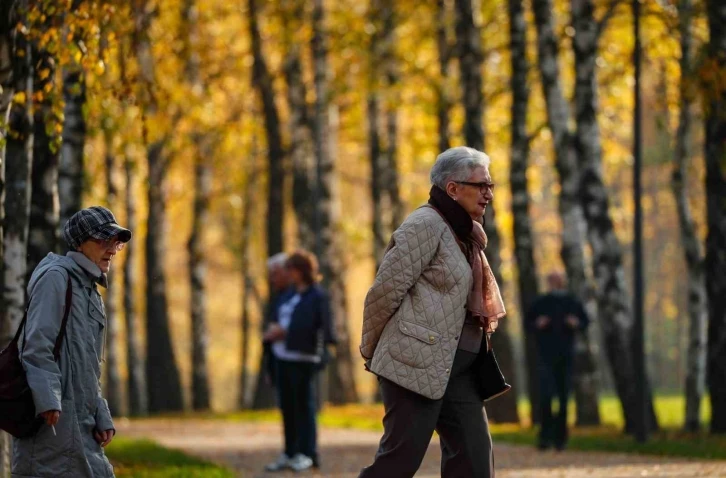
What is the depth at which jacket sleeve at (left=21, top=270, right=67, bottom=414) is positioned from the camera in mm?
6887

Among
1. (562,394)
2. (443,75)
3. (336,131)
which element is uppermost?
(443,75)

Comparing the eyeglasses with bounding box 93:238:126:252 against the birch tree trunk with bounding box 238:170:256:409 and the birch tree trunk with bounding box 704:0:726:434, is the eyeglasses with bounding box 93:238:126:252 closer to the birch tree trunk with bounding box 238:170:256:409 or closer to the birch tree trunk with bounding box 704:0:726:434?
the birch tree trunk with bounding box 704:0:726:434

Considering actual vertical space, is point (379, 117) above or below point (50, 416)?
above

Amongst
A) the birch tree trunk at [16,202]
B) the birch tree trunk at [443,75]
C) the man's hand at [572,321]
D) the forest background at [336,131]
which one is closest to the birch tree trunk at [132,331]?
the forest background at [336,131]

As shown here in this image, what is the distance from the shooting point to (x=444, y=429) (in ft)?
25.7

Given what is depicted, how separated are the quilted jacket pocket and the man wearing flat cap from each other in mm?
1378

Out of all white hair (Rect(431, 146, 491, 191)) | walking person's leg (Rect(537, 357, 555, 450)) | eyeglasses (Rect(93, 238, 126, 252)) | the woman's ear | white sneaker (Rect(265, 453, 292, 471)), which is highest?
white hair (Rect(431, 146, 491, 191))

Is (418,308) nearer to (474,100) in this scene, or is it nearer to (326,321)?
(326,321)

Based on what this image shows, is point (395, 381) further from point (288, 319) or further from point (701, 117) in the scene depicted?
point (701, 117)

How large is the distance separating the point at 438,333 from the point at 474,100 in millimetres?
16091

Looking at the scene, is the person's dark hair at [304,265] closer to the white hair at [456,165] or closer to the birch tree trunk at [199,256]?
the white hair at [456,165]

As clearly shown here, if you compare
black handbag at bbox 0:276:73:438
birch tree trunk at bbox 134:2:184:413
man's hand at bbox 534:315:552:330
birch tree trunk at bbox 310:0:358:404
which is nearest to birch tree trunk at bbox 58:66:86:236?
man's hand at bbox 534:315:552:330

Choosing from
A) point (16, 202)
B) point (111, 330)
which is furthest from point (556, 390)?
point (111, 330)

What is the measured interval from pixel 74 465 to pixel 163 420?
2043cm
